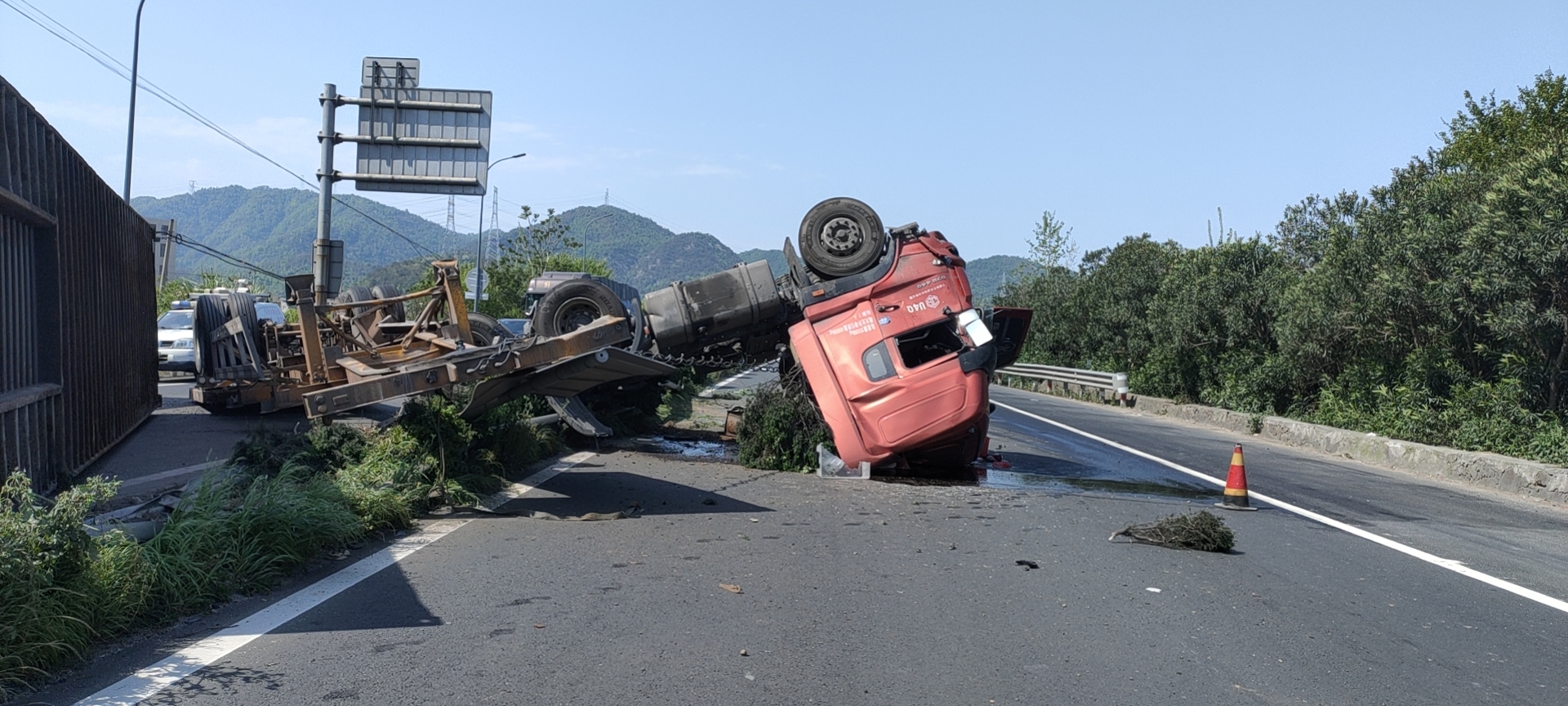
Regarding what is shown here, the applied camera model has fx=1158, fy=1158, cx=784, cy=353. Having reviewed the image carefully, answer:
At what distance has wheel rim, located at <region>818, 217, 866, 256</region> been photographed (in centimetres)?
1305

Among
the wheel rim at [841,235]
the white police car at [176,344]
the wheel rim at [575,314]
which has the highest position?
the wheel rim at [841,235]

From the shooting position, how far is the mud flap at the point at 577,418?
1315 cm

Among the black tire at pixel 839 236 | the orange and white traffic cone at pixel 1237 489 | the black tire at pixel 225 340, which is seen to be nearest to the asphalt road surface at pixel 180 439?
the black tire at pixel 225 340

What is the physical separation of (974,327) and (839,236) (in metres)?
2.10

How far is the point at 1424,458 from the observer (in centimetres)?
1585

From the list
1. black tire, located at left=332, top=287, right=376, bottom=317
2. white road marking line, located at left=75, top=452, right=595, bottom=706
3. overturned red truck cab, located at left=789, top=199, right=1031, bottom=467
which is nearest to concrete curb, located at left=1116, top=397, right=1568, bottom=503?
overturned red truck cab, located at left=789, top=199, right=1031, bottom=467

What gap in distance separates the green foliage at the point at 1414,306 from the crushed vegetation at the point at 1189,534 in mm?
8269

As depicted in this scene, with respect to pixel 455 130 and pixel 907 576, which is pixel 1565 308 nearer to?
pixel 907 576

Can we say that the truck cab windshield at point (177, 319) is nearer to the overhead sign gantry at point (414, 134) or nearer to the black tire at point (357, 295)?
the overhead sign gantry at point (414, 134)

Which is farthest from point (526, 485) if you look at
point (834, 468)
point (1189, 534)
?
point (1189, 534)

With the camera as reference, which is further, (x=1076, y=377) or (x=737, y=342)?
(x=1076, y=377)

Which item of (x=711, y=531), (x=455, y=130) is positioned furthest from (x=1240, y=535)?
(x=455, y=130)

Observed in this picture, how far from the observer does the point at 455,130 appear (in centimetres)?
2011

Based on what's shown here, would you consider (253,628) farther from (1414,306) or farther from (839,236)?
(1414,306)
